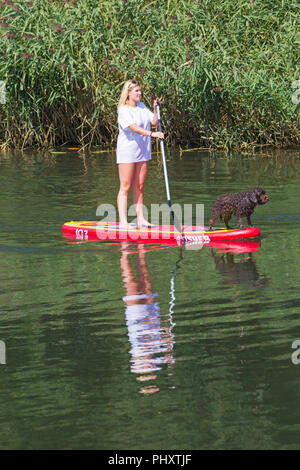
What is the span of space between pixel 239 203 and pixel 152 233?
1.01m

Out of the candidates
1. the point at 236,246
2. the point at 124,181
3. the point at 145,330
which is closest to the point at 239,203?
the point at 236,246

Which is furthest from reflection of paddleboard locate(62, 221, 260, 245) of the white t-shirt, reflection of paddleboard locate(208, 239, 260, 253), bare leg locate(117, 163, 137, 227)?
the white t-shirt

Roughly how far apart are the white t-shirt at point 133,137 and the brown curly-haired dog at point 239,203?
1008 mm

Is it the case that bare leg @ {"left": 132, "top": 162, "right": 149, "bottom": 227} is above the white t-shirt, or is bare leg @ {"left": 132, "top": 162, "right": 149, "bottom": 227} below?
below

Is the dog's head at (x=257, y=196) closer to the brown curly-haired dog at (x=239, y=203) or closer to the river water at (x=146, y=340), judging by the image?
the brown curly-haired dog at (x=239, y=203)

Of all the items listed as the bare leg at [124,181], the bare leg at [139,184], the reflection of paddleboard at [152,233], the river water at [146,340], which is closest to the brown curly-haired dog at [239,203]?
the reflection of paddleboard at [152,233]

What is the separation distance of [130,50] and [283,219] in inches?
283

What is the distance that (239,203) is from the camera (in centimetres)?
1081

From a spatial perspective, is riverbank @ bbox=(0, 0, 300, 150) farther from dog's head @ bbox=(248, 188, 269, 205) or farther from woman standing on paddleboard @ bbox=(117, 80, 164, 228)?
dog's head @ bbox=(248, 188, 269, 205)

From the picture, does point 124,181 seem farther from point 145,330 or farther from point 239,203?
point 145,330

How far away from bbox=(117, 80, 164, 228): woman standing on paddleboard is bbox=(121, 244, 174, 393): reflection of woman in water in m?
1.96

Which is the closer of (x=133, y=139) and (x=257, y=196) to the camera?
(x=257, y=196)

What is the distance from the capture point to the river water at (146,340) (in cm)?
548

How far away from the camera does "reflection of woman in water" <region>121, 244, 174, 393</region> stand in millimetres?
6500
